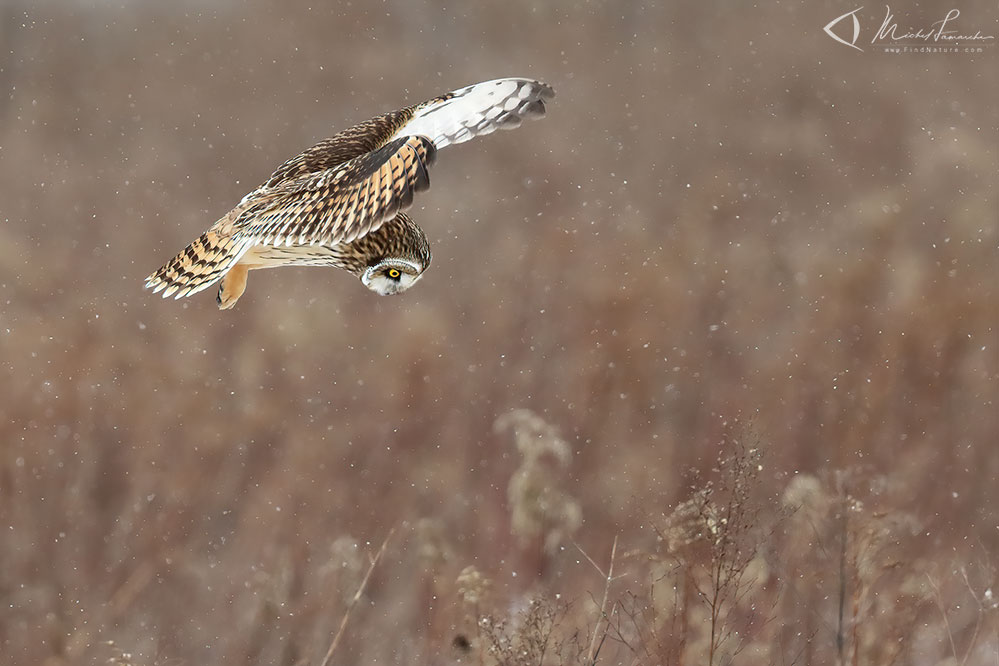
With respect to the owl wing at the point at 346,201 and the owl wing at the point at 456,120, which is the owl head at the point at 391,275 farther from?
the owl wing at the point at 456,120

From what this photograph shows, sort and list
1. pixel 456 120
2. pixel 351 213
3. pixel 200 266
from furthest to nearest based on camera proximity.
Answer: pixel 456 120, pixel 200 266, pixel 351 213

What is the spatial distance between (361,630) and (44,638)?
3.10 ft

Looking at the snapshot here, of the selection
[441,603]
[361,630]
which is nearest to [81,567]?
[361,630]

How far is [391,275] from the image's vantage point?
129 centimetres

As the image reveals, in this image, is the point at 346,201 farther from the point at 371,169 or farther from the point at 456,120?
the point at 456,120

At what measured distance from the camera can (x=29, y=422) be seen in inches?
128

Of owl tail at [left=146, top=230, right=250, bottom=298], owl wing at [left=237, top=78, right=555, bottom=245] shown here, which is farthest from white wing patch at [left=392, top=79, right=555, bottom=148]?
owl tail at [left=146, top=230, right=250, bottom=298]

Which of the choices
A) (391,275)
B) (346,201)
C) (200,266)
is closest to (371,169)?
(346,201)

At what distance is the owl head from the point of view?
1283 millimetres

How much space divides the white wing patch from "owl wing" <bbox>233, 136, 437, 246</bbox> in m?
0.21

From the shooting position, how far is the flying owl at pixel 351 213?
3.79ft

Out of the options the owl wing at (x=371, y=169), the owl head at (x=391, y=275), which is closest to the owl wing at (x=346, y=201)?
the owl wing at (x=371, y=169)

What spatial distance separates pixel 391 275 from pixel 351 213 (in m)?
0.14

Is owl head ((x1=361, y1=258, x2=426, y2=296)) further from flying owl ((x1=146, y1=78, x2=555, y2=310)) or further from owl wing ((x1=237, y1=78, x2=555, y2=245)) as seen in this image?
owl wing ((x1=237, y1=78, x2=555, y2=245))
